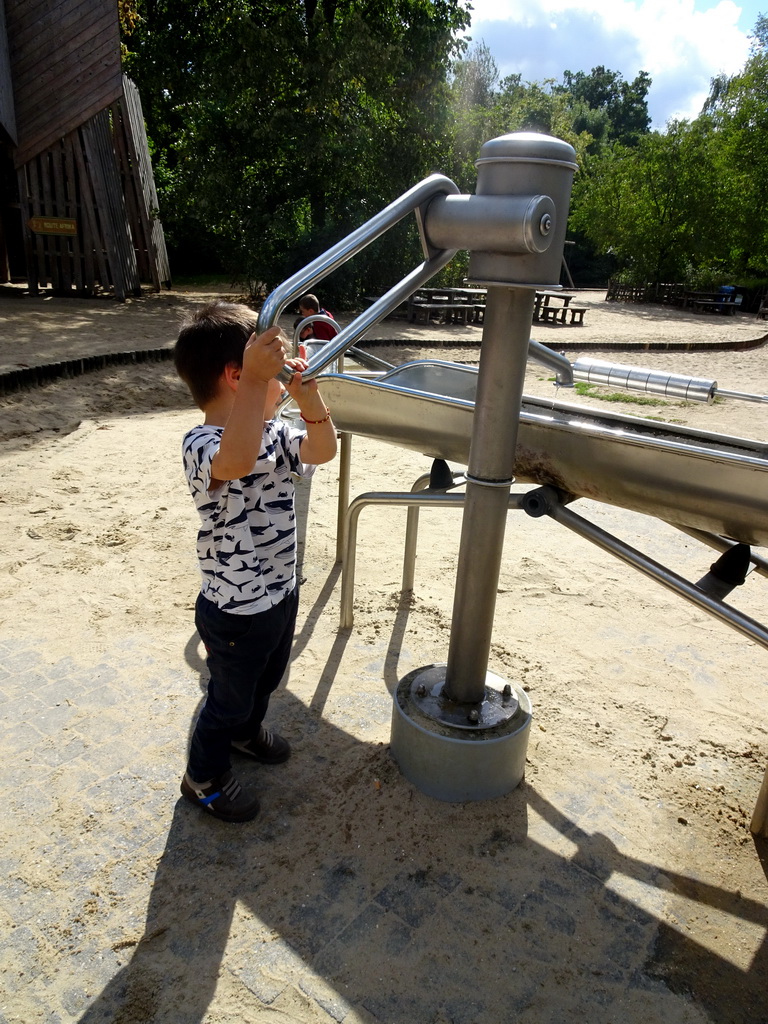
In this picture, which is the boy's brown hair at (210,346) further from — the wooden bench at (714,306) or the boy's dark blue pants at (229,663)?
the wooden bench at (714,306)

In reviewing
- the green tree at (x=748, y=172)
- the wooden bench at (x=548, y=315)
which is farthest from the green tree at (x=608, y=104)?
the wooden bench at (x=548, y=315)

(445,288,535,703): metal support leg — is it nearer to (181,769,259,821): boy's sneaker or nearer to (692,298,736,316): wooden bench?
(181,769,259,821): boy's sneaker

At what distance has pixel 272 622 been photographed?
170 centimetres

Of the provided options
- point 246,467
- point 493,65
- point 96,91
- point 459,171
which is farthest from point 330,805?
point 493,65

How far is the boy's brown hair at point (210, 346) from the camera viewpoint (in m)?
1.54

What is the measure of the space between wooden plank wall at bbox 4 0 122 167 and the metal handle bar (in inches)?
443

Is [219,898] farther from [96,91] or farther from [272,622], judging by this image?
[96,91]

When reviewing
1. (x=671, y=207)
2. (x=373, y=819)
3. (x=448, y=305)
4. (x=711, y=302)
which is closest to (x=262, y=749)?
(x=373, y=819)

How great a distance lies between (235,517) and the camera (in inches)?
63.7

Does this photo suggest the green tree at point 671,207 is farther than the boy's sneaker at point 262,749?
A: Yes

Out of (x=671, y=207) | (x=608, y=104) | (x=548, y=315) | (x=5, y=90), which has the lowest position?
(x=548, y=315)

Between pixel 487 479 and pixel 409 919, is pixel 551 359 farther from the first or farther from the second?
pixel 409 919

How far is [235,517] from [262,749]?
2.52ft

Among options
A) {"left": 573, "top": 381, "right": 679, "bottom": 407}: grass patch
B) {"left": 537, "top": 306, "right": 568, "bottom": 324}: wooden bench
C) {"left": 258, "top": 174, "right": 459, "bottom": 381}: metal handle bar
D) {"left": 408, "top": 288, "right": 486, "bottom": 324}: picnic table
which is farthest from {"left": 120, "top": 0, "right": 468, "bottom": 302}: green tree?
{"left": 258, "top": 174, "right": 459, "bottom": 381}: metal handle bar
